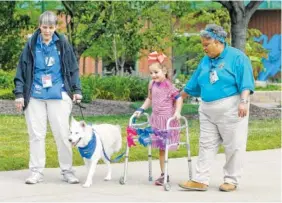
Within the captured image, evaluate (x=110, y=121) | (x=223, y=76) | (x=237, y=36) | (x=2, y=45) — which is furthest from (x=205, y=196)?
(x=2, y=45)

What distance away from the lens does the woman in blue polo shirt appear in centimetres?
923

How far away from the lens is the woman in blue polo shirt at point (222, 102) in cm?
923

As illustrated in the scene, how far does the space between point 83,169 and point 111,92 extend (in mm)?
13437

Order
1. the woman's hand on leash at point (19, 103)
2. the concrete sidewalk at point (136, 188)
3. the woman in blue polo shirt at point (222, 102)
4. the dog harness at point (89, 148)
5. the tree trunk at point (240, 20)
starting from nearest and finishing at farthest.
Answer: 1. the concrete sidewalk at point (136, 188)
2. the woman in blue polo shirt at point (222, 102)
3. the dog harness at point (89, 148)
4. the woman's hand on leash at point (19, 103)
5. the tree trunk at point (240, 20)

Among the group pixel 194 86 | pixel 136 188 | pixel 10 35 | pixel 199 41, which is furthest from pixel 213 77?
pixel 199 41

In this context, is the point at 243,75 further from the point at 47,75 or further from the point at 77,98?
the point at 47,75

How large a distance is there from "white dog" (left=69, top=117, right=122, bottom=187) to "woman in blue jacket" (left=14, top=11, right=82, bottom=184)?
0.35 meters

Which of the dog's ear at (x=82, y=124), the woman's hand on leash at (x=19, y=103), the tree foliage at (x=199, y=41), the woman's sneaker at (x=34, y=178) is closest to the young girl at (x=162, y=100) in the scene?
the dog's ear at (x=82, y=124)

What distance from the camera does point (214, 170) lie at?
11125 millimetres

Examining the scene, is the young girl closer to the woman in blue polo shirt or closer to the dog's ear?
the woman in blue polo shirt

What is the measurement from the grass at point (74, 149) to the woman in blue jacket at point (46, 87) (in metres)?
1.29

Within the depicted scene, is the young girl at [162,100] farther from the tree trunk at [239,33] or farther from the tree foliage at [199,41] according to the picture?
the tree foliage at [199,41]

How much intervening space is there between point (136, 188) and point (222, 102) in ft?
4.40

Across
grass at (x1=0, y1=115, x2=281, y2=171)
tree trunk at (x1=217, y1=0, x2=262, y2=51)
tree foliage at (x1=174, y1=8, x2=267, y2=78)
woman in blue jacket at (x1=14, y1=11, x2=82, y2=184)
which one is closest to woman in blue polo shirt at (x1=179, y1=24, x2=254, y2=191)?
woman in blue jacket at (x1=14, y1=11, x2=82, y2=184)
